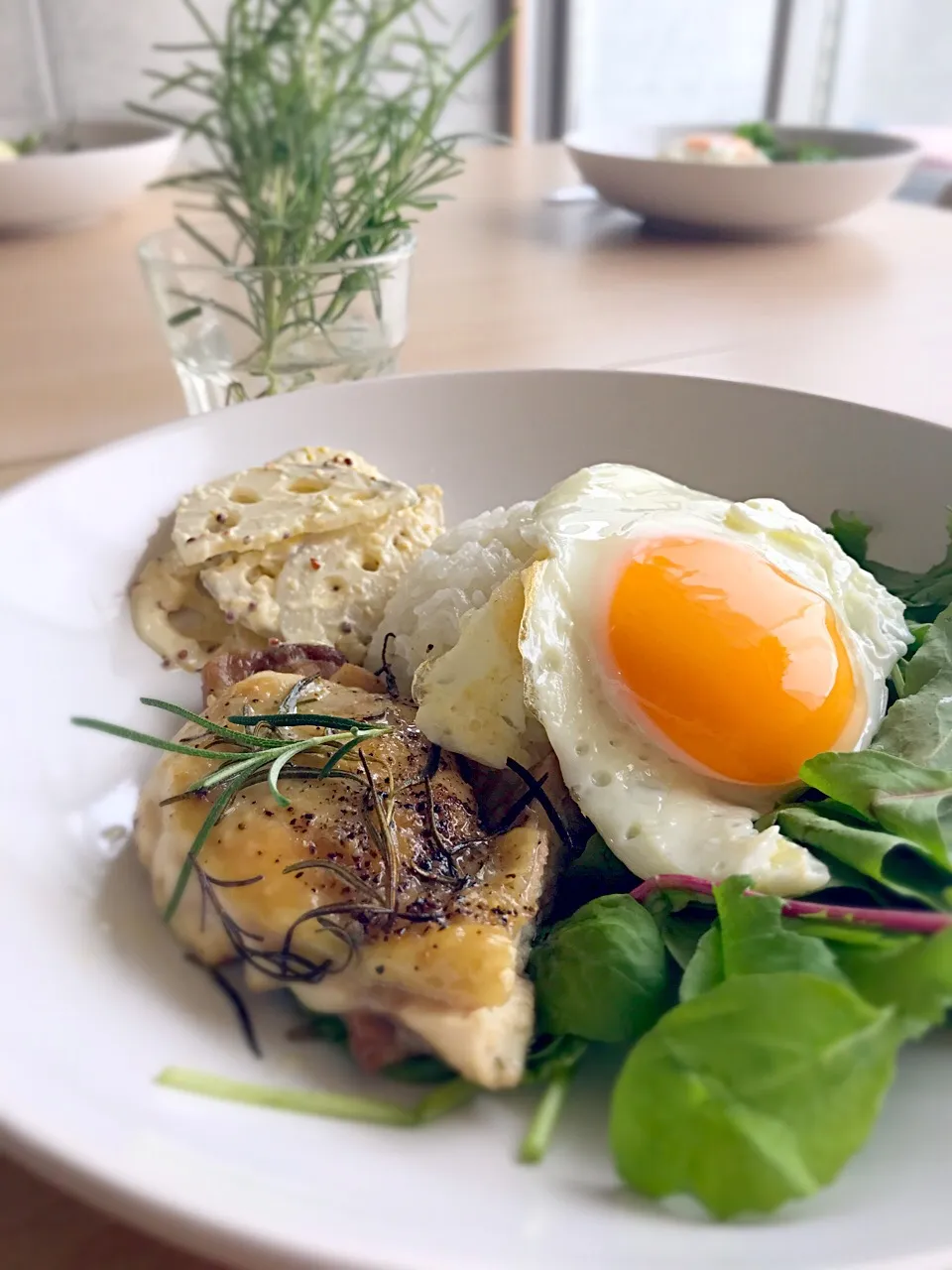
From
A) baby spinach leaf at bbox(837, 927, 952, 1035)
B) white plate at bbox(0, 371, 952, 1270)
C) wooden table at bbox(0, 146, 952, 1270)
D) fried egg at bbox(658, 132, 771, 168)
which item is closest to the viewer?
white plate at bbox(0, 371, 952, 1270)

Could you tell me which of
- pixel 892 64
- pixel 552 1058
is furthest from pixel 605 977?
pixel 892 64

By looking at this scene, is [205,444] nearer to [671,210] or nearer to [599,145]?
[671,210]

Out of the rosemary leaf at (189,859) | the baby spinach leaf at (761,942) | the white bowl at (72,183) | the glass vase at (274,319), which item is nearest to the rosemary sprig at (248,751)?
the rosemary leaf at (189,859)

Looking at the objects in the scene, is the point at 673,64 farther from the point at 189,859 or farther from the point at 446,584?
the point at 189,859

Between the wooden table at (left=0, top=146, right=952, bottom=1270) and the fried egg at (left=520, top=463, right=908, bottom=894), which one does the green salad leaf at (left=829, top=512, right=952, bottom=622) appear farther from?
the wooden table at (left=0, top=146, right=952, bottom=1270)

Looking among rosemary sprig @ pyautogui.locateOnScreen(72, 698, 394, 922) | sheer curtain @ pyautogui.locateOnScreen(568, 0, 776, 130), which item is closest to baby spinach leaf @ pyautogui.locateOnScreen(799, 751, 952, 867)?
rosemary sprig @ pyautogui.locateOnScreen(72, 698, 394, 922)

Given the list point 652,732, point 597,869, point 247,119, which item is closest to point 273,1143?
point 597,869
